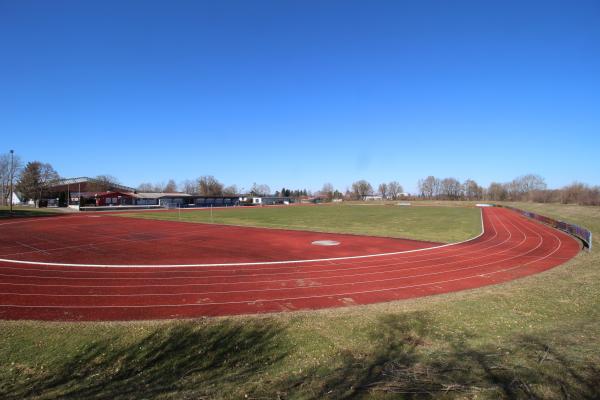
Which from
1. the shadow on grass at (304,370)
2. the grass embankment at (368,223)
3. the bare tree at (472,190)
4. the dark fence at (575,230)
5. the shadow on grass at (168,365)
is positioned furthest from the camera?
the bare tree at (472,190)

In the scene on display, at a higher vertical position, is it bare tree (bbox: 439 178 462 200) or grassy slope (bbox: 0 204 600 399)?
bare tree (bbox: 439 178 462 200)

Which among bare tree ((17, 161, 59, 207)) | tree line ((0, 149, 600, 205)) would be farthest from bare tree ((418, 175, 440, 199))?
bare tree ((17, 161, 59, 207))

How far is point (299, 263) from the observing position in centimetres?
1709

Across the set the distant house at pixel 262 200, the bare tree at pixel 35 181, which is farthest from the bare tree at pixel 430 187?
the bare tree at pixel 35 181

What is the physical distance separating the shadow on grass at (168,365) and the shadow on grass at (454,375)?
1.43 metres

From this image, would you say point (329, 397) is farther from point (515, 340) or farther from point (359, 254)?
point (359, 254)

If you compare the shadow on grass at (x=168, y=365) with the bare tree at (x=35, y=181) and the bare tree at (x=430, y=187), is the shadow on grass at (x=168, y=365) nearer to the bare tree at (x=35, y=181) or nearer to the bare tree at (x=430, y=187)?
the bare tree at (x=35, y=181)

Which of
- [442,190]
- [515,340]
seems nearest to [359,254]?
[515,340]

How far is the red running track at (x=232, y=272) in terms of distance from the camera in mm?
10875

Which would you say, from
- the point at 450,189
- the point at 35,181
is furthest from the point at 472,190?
the point at 35,181

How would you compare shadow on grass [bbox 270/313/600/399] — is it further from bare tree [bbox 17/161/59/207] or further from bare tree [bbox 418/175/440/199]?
bare tree [bbox 418/175/440/199]

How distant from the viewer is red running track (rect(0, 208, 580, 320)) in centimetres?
1088

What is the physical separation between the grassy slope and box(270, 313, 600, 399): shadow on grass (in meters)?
0.02

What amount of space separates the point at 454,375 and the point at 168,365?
5.41m
